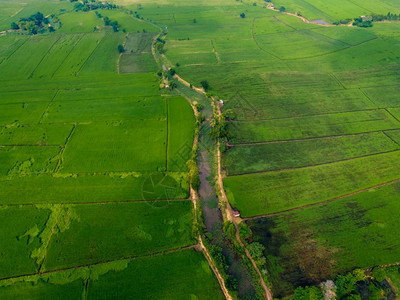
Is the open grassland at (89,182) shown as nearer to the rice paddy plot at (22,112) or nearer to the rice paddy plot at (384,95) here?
the rice paddy plot at (22,112)

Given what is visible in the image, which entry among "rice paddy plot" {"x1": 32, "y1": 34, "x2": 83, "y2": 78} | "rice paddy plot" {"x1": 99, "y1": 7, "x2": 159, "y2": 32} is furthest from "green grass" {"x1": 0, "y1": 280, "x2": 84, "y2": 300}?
"rice paddy plot" {"x1": 99, "y1": 7, "x2": 159, "y2": 32}

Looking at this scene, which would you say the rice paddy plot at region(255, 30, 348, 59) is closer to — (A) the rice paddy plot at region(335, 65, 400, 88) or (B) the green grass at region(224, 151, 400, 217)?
(A) the rice paddy plot at region(335, 65, 400, 88)

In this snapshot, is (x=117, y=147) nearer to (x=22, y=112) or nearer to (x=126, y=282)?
(x=126, y=282)

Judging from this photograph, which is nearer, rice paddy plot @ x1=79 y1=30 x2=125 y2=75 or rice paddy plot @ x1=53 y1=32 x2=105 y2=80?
rice paddy plot @ x1=53 y1=32 x2=105 y2=80

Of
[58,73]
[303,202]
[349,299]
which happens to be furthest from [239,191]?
[58,73]

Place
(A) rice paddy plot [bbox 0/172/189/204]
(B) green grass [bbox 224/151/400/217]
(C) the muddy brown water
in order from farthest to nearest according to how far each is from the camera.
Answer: (A) rice paddy plot [bbox 0/172/189/204]
(B) green grass [bbox 224/151/400/217]
(C) the muddy brown water

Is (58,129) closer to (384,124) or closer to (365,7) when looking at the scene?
(384,124)
